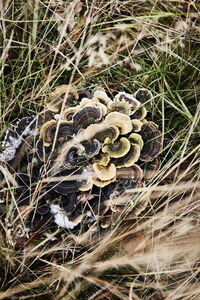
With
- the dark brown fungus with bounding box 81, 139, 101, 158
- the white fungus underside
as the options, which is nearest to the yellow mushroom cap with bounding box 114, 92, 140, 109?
the dark brown fungus with bounding box 81, 139, 101, 158

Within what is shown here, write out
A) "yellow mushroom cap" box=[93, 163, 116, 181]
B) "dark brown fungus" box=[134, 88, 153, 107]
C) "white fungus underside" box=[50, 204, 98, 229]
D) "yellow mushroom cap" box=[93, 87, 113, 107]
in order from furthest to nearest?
"dark brown fungus" box=[134, 88, 153, 107], "yellow mushroom cap" box=[93, 87, 113, 107], "white fungus underside" box=[50, 204, 98, 229], "yellow mushroom cap" box=[93, 163, 116, 181]

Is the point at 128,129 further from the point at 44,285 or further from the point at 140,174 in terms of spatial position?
the point at 44,285

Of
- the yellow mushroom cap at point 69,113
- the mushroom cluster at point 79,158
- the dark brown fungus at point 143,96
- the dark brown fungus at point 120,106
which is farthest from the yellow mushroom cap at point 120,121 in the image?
the dark brown fungus at point 143,96

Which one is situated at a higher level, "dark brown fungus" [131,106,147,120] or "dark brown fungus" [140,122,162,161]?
"dark brown fungus" [131,106,147,120]

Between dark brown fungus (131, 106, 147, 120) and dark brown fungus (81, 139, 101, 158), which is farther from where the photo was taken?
dark brown fungus (131, 106, 147, 120)

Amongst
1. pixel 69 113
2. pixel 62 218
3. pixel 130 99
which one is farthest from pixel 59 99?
pixel 62 218

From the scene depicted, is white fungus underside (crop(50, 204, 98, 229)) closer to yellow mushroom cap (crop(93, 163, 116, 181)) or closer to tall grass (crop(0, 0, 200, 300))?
tall grass (crop(0, 0, 200, 300))

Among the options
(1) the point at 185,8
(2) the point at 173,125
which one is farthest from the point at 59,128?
(1) the point at 185,8

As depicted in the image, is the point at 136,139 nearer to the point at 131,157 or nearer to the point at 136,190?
the point at 131,157
